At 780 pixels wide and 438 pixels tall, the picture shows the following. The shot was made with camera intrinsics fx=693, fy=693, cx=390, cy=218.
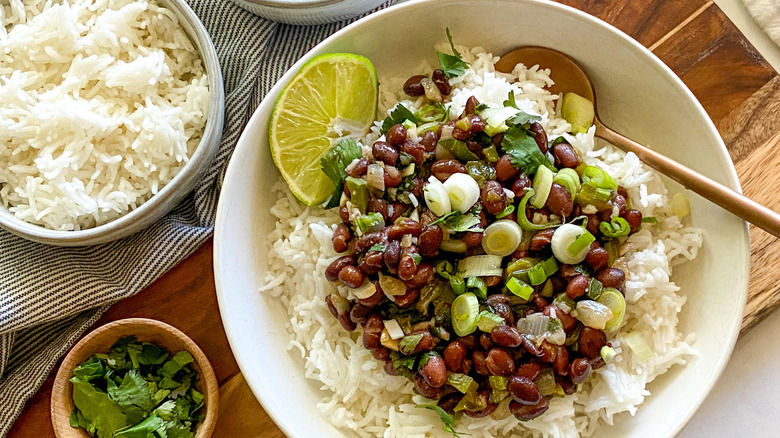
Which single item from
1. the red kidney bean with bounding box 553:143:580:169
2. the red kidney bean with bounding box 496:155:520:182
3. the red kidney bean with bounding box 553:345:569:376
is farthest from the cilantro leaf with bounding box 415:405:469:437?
the red kidney bean with bounding box 553:143:580:169

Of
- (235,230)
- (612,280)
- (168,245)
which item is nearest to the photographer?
(612,280)

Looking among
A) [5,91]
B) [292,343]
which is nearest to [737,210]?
[292,343]

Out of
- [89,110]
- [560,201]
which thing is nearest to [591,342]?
[560,201]

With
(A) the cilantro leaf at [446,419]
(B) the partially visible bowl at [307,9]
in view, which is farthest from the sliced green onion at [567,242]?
(B) the partially visible bowl at [307,9]

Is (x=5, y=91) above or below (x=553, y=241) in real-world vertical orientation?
below

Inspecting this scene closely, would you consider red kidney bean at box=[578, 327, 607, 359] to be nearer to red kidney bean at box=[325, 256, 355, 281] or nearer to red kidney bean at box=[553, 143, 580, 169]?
red kidney bean at box=[553, 143, 580, 169]

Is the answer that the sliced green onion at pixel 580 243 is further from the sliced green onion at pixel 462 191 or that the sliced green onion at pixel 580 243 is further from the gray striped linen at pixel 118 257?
the gray striped linen at pixel 118 257

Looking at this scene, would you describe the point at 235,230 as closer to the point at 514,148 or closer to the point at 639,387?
the point at 514,148
